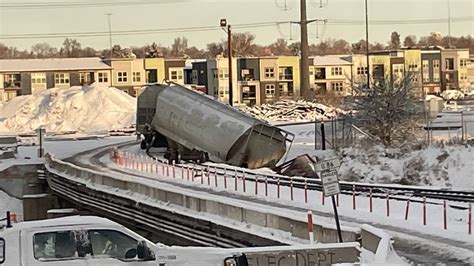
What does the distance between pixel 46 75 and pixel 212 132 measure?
9116cm

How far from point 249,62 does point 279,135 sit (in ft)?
304

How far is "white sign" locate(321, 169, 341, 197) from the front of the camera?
18438mm

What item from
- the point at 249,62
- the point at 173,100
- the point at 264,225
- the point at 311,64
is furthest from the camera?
the point at 311,64

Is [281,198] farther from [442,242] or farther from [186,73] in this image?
[186,73]

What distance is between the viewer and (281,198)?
29031 mm

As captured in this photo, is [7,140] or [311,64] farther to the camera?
[311,64]

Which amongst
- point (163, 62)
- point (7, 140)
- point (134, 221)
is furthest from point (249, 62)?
point (134, 221)

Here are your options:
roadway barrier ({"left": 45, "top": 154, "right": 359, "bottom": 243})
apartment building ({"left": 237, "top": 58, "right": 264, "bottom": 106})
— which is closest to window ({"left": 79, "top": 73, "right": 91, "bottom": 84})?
apartment building ({"left": 237, "top": 58, "right": 264, "bottom": 106})

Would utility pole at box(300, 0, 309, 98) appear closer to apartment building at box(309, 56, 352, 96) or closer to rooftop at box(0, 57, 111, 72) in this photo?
rooftop at box(0, 57, 111, 72)

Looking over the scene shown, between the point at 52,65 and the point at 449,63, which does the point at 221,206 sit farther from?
the point at 449,63

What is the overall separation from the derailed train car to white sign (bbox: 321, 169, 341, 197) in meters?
24.9

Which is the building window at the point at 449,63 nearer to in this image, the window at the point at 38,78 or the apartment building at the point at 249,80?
the apartment building at the point at 249,80

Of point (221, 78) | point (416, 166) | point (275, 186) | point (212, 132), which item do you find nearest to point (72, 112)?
point (221, 78)

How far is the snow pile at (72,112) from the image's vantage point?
96375 millimetres
